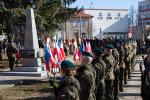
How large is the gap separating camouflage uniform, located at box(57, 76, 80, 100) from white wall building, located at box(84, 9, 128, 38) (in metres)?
105

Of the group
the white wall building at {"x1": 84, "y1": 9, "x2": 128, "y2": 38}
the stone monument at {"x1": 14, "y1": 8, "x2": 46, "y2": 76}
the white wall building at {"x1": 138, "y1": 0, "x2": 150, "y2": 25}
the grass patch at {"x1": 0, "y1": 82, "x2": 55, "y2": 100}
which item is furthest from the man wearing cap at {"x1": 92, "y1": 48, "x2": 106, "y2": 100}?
the white wall building at {"x1": 138, "y1": 0, "x2": 150, "y2": 25}

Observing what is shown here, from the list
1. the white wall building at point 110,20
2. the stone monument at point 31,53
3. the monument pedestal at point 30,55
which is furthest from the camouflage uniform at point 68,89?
the white wall building at point 110,20

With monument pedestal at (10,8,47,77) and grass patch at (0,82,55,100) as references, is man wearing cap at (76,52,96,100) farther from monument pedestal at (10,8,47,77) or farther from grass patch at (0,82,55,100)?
monument pedestal at (10,8,47,77)

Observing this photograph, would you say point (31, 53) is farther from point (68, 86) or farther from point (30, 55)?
point (68, 86)

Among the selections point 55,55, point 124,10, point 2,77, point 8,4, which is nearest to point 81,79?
point 55,55

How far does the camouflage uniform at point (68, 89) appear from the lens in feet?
20.3

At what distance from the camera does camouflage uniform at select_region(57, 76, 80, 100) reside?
6.18m

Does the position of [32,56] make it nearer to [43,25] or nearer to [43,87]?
[43,87]

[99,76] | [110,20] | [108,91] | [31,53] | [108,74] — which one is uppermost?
[110,20]

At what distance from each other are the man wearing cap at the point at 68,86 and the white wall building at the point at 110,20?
10494 cm

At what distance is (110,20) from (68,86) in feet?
367

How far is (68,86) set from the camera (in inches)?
248

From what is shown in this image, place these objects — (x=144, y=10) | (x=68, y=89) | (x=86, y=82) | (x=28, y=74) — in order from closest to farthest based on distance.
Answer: (x=68, y=89)
(x=86, y=82)
(x=28, y=74)
(x=144, y=10)

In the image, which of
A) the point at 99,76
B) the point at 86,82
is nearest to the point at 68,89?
the point at 86,82
